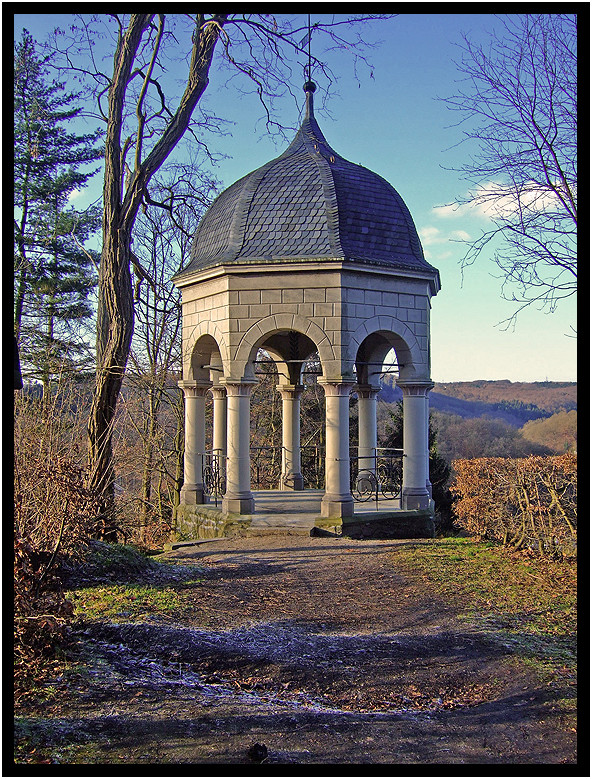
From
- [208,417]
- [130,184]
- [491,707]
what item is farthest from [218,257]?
[208,417]

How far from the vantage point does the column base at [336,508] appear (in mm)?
11102

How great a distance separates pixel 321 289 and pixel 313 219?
1.34 metres

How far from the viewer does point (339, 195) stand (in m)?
11.9

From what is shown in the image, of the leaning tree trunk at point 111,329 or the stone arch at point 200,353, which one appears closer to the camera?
the leaning tree trunk at point 111,329

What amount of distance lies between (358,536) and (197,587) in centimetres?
403

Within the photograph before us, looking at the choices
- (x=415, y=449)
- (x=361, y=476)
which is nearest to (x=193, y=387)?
(x=361, y=476)

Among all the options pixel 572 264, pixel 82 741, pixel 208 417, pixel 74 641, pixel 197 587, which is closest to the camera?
pixel 82 741

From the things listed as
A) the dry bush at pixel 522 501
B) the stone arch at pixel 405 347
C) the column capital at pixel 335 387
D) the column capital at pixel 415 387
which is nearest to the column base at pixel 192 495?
the column capital at pixel 335 387

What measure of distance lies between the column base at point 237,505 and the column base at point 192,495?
5.92 feet

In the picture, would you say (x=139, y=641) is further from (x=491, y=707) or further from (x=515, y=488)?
(x=515, y=488)

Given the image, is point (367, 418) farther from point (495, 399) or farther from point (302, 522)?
point (495, 399)

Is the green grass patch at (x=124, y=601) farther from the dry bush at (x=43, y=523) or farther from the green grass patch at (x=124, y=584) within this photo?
the dry bush at (x=43, y=523)

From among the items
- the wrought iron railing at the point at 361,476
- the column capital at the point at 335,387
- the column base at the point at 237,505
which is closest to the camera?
the column capital at the point at 335,387

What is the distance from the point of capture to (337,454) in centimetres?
1128
